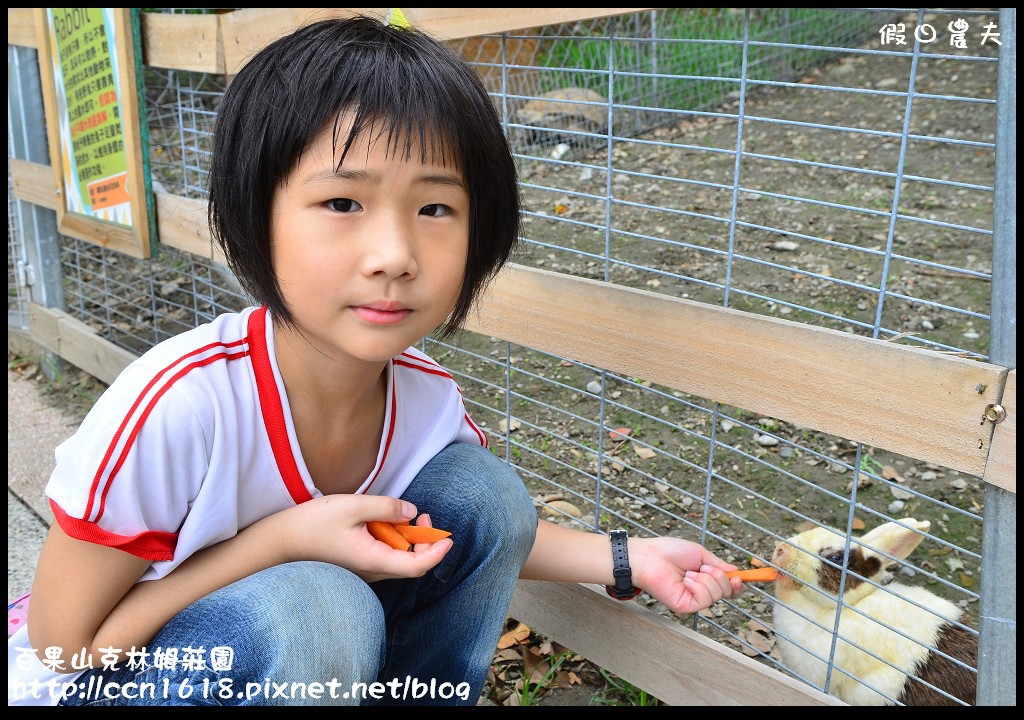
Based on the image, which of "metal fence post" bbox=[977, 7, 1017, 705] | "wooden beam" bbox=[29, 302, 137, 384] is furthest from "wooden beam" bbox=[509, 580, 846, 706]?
"wooden beam" bbox=[29, 302, 137, 384]

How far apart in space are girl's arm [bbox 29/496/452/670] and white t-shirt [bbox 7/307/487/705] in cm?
3

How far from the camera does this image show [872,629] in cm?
176

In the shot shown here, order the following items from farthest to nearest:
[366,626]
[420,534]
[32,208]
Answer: [32,208]
[420,534]
[366,626]

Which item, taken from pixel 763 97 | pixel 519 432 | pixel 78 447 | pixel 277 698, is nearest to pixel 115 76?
pixel 519 432

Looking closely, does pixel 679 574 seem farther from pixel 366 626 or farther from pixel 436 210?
pixel 436 210

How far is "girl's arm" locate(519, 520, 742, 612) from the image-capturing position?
1.58 meters

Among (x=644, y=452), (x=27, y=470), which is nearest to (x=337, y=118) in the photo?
(x=644, y=452)

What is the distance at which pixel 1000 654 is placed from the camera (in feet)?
4.09

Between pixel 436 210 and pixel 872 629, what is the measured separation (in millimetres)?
1192

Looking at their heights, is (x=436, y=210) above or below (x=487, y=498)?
above

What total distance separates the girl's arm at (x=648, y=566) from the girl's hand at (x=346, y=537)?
1.22ft
